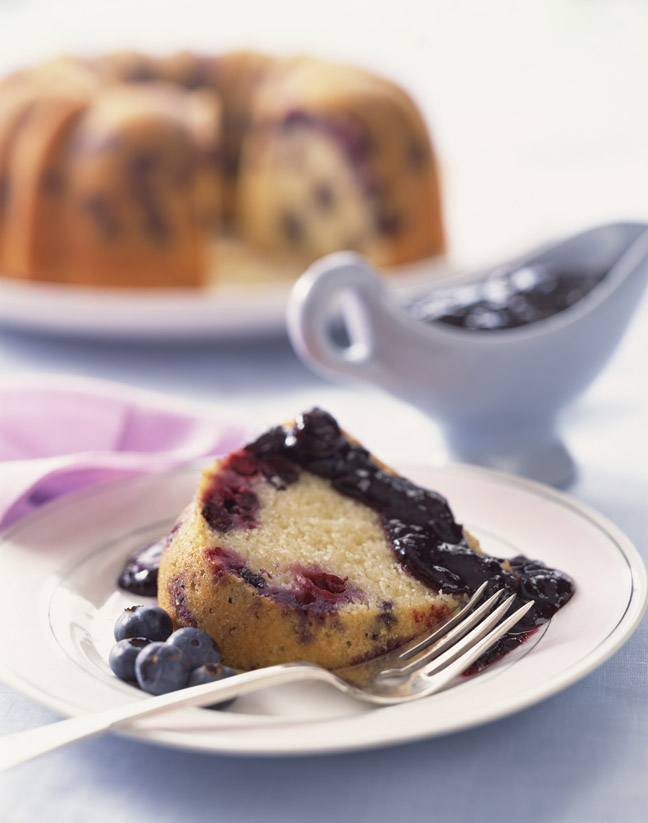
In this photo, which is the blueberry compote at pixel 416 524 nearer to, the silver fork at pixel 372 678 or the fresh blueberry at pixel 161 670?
the silver fork at pixel 372 678

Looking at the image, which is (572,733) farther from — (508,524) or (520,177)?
(520,177)

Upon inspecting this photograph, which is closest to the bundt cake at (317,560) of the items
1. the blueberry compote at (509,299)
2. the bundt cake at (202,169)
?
the blueberry compote at (509,299)

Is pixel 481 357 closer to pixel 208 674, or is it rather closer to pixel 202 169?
pixel 208 674

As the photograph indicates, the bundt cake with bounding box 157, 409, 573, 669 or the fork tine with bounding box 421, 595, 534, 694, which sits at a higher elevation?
the fork tine with bounding box 421, 595, 534, 694

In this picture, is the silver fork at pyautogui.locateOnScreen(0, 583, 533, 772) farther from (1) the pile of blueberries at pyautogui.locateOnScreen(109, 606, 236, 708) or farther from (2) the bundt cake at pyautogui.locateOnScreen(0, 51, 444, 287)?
(2) the bundt cake at pyautogui.locateOnScreen(0, 51, 444, 287)

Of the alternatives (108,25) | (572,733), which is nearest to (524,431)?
(572,733)

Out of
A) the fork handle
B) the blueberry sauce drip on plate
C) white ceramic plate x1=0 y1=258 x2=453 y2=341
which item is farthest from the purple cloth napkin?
the fork handle

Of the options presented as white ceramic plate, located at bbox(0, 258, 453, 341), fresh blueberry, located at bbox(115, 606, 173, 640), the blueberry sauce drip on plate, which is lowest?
white ceramic plate, located at bbox(0, 258, 453, 341)
